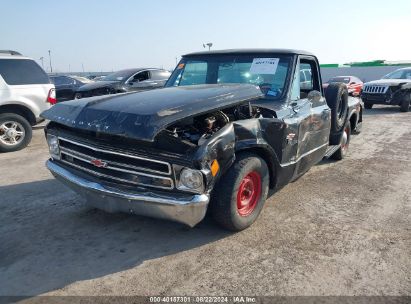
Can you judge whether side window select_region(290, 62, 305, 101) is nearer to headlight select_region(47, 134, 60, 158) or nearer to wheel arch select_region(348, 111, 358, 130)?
headlight select_region(47, 134, 60, 158)

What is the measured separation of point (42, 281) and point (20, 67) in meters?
6.13

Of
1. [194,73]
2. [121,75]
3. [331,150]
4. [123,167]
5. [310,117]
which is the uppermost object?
[194,73]

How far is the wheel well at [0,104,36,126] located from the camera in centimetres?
740

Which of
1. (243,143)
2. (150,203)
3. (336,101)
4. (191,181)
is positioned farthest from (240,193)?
(336,101)

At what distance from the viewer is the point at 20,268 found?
120 inches

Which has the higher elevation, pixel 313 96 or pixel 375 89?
pixel 313 96

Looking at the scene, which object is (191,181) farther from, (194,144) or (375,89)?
(375,89)

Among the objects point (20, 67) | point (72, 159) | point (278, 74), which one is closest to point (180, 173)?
point (72, 159)

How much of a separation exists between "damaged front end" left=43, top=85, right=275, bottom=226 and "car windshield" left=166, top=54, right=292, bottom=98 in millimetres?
920

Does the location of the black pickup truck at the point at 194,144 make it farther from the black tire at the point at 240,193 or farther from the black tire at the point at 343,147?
the black tire at the point at 343,147

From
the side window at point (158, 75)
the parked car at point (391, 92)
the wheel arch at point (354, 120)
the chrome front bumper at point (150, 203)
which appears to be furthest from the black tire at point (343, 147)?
the parked car at point (391, 92)

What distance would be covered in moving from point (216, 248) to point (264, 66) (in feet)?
7.51

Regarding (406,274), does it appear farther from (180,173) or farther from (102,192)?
(102,192)

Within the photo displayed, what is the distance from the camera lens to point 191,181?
2951 millimetres
